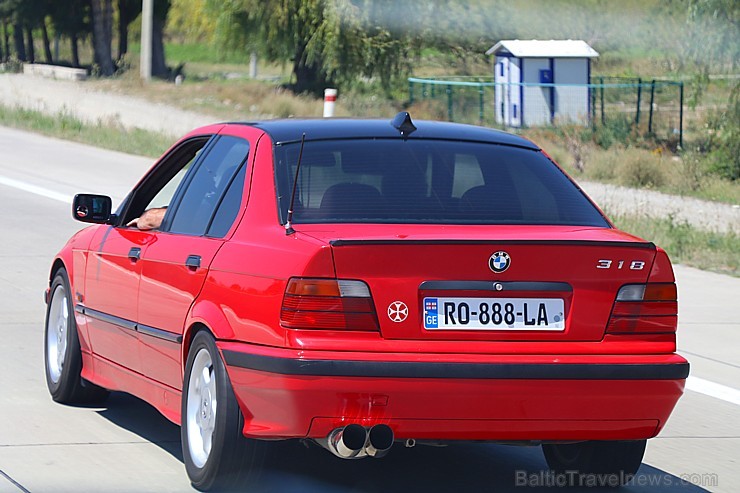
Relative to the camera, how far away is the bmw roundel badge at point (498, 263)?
5309mm

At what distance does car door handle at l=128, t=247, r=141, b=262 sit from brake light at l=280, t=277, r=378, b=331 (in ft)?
4.92

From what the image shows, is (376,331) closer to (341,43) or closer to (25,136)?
(25,136)

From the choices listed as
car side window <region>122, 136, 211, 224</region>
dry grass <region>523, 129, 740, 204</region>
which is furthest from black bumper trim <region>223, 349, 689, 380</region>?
dry grass <region>523, 129, 740, 204</region>

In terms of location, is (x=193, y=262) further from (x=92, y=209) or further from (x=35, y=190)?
(x=35, y=190)

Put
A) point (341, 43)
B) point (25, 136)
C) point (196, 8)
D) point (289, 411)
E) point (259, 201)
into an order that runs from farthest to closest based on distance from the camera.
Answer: point (196, 8)
point (341, 43)
point (25, 136)
point (259, 201)
point (289, 411)

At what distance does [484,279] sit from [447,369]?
36 cm

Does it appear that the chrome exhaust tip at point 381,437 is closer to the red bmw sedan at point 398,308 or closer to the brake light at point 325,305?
the red bmw sedan at point 398,308

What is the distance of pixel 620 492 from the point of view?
6.08 meters

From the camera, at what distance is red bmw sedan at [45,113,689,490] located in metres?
5.18

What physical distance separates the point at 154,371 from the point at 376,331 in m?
1.44

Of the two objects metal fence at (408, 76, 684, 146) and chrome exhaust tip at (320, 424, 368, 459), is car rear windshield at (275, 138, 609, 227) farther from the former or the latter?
metal fence at (408, 76, 684, 146)

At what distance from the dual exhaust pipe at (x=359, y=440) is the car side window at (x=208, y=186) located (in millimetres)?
1263

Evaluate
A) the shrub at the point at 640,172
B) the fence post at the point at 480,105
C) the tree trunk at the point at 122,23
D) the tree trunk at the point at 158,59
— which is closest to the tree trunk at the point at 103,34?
the tree trunk at the point at 158,59

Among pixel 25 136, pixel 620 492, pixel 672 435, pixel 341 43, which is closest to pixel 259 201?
pixel 620 492
